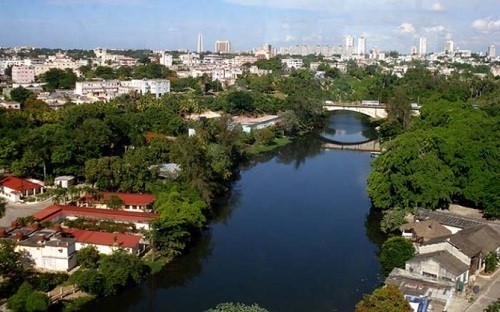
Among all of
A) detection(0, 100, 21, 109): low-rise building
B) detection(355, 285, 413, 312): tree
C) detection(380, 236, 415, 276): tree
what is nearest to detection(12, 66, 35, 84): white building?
detection(0, 100, 21, 109): low-rise building

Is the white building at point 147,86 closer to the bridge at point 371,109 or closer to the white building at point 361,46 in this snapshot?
the bridge at point 371,109

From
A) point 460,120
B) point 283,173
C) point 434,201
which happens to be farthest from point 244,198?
point 460,120

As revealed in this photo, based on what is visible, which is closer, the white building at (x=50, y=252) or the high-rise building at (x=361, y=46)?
the white building at (x=50, y=252)

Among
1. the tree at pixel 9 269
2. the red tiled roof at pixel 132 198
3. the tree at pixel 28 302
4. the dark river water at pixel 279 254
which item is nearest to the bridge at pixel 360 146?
the dark river water at pixel 279 254

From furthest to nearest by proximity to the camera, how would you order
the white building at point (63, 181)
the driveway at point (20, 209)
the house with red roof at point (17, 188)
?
the white building at point (63, 181) < the house with red roof at point (17, 188) < the driveway at point (20, 209)

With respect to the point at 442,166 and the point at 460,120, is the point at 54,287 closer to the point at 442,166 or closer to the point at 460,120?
the point at 442,166

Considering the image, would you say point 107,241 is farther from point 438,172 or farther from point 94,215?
point 438,172
